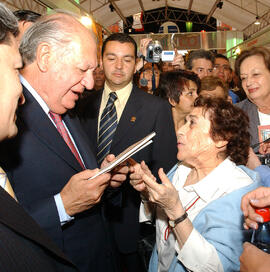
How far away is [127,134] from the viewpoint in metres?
2.25

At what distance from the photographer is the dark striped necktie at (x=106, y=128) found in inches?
88.5

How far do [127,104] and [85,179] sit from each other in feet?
4.11

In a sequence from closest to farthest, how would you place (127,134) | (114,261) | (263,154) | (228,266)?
(228,266), (114,261), (263,154), (127,134)

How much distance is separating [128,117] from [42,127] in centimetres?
106

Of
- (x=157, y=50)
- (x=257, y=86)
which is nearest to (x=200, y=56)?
(x=157, y=50)

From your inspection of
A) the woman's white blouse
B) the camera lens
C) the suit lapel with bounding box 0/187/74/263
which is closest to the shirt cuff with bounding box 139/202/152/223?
the woman's white blouse

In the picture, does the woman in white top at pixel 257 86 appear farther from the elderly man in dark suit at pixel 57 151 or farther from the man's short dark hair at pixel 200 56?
the elderly man in dark suit at pixel 57 151

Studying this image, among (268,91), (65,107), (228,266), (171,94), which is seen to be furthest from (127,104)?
(228,266)

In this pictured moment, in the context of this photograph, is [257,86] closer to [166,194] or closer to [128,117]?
[128,117]

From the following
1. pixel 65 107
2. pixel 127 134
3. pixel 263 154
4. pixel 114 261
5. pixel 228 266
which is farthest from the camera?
pixel 127 134

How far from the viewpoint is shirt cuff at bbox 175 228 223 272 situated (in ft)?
4.20

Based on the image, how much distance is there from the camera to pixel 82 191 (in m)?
1.21

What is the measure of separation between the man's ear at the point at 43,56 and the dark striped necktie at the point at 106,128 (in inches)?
39.2

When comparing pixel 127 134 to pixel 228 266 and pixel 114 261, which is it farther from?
pixel 228 266
